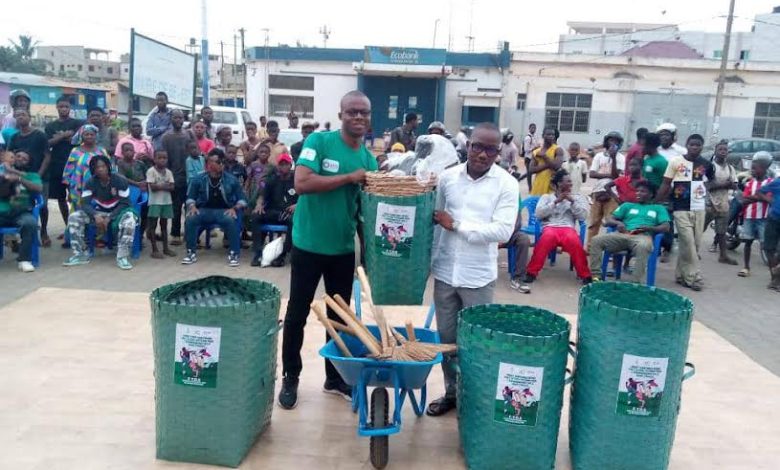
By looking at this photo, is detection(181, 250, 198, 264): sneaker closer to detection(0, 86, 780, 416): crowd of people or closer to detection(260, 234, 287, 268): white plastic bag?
detection(0, 86, 780, 416): crowd of people

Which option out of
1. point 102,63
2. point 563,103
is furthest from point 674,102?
point 102,63

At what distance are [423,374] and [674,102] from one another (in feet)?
97.2

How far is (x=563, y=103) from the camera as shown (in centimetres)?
2998

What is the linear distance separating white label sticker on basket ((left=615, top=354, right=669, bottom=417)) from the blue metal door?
28667 mm

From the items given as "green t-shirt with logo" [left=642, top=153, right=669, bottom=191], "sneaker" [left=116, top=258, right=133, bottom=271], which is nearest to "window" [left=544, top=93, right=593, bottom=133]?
"green t-shirt with logo" [left=642, top=153, right=669, bottom=191]

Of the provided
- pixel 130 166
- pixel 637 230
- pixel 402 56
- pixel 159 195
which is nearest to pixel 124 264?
pixel 159 195

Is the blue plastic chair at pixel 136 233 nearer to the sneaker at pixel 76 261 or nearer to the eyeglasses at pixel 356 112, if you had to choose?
the sneaker at pixel 76 261

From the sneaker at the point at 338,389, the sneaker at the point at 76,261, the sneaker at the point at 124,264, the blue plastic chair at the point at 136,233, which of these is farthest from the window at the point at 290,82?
the sneaker at the point at 338,389

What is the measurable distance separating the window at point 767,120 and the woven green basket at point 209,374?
31.9 meters

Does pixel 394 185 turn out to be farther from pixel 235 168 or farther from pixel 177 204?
pixel 177 204

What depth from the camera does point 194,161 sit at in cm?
840

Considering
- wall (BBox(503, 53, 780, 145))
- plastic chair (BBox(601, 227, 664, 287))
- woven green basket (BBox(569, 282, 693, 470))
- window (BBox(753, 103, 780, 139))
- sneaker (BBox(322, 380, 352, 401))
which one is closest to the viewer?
woven green basket (BBox(569, 282, 693, 470))

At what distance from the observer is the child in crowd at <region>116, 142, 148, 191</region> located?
802cm

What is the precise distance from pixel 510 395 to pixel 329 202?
4.72 ft
